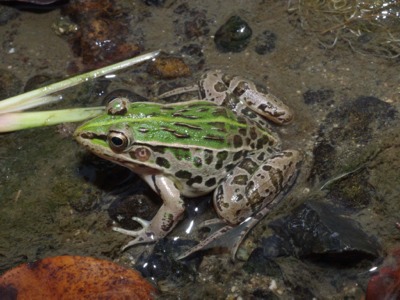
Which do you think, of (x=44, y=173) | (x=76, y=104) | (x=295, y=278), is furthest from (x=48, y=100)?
(x=295, y=278)

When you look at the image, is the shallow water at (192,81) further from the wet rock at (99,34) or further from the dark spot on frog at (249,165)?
the dark spot on frog at (249,165)

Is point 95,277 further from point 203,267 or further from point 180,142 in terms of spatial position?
point 180,142

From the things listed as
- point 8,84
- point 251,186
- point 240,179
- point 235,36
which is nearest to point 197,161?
point 240,179

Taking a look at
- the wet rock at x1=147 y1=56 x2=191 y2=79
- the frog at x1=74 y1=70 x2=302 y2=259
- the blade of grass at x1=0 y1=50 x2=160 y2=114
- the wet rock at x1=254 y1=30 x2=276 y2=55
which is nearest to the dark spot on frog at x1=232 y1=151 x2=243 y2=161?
the frog at x1=74 y1=70 x2=302 y2=259

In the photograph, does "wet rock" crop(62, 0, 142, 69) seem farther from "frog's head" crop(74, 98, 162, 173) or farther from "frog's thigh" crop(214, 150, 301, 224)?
"frog's thigh" crop(214, 150, 301, 224)

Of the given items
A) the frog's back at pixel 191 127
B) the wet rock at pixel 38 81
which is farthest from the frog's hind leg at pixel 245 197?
the wet rock at pixel 38 81

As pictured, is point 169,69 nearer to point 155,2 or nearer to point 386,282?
point 155,2
